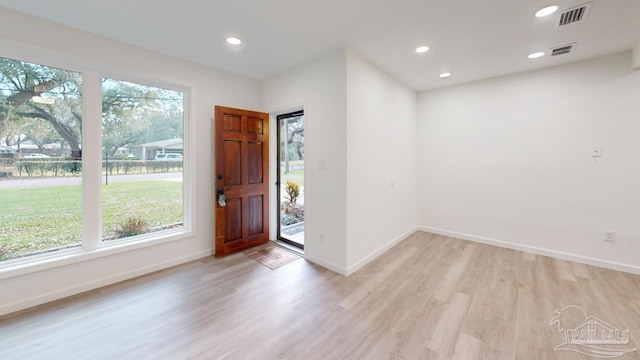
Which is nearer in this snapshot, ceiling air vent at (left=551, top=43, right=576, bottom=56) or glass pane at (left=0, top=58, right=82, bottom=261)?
glass pane at (left=0, top=58, right=82, bottom=261)

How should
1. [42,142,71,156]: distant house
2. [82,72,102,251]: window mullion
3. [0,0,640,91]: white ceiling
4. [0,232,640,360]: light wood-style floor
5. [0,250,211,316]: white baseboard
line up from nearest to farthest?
[0,232,640,360]: light wood-style floor < [0,0,640,91]: white ceiling < [0,250,211,316]: white baseboard < [42,142,71,156]: distant house < [82,72,102,251]: window mullion

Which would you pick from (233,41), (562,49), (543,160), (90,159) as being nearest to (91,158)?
(90,159)

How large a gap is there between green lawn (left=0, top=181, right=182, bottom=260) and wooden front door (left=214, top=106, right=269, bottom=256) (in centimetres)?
85

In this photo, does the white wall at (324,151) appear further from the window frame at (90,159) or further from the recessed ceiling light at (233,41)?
the window frame at (90,159)

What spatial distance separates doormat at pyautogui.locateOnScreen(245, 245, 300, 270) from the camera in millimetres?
3191

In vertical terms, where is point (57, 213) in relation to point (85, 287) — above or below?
above

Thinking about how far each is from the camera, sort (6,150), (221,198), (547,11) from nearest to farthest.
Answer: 1. (547,11)
2. (6,150)
3. (221,198)

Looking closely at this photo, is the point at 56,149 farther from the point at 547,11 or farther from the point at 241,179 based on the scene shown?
the point at 547,11

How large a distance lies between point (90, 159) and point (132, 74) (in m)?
1.07

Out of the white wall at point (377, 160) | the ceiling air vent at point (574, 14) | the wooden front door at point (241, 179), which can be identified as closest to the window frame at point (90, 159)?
the wooden front door at point (241, 179)

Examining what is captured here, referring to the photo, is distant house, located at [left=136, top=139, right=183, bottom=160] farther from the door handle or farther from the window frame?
the door handle

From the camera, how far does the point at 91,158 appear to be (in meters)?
2.60

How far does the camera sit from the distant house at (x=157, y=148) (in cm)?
304

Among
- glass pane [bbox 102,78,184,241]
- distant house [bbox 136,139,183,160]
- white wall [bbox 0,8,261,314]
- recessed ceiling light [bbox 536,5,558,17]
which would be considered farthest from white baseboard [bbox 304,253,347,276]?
recessed ceiling light [bbox 536,5,558,17]
